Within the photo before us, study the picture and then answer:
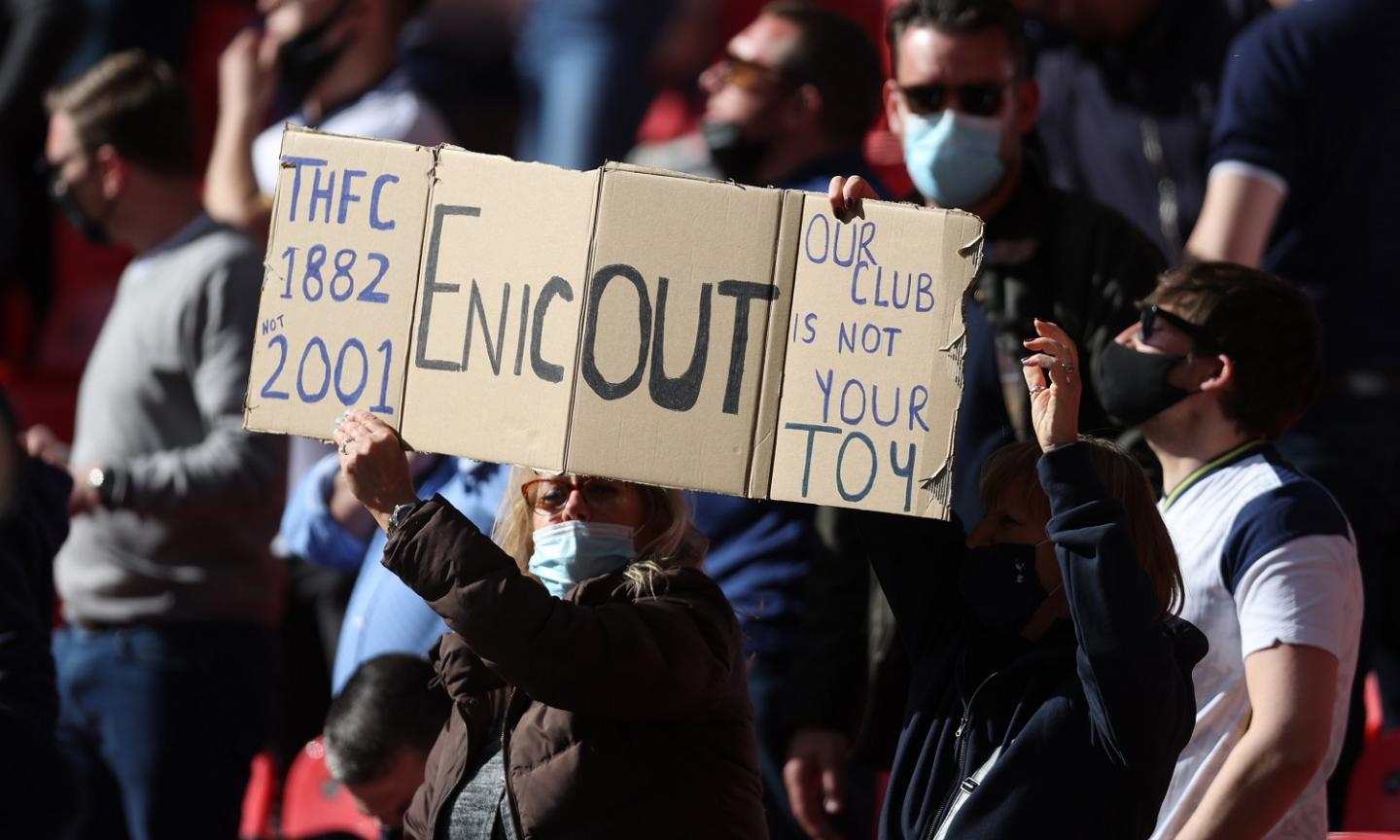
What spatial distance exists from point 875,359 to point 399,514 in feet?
2.23

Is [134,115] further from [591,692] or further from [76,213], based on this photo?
[591,692]

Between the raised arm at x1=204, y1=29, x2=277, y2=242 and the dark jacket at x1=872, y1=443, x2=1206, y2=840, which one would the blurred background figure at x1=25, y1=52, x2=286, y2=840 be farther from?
the dark jacket at x1=872, y1=443, x2=1206, y2=840

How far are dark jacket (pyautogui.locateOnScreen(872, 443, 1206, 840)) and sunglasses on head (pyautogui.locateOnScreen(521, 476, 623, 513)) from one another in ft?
1.35

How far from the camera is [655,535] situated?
9.55ft

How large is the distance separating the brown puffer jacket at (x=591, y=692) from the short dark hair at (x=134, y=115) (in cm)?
250

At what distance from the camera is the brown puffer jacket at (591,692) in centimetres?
257

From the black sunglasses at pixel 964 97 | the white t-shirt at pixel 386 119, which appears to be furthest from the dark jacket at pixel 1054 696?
the white t-shirt at pixel 386 119

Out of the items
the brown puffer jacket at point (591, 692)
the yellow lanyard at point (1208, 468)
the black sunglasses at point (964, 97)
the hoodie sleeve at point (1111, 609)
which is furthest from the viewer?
the black sunglasses at point (964, 97)

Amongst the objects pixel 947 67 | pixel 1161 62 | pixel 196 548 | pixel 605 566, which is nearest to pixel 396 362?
pixel 605 566

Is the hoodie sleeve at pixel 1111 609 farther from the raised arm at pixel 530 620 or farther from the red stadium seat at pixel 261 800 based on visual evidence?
the red stadium seat at pixel 261 800

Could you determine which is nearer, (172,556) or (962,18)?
(962,18)

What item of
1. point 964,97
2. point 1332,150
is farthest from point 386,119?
point 1332,150

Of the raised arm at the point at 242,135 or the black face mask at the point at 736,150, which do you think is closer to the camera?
the black face mask at the point at 736,150

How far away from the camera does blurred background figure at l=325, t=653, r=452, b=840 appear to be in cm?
352
